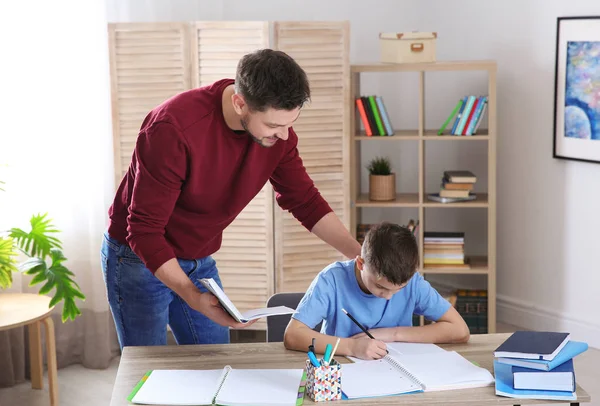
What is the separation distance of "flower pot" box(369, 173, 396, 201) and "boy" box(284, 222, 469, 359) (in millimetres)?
2077

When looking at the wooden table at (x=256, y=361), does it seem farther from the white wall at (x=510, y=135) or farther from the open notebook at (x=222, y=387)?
the white wall at (x=510, y=135)

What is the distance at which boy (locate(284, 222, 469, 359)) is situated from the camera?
215 centimetres

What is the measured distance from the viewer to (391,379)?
1.98m

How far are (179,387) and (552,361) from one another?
0.90 metres

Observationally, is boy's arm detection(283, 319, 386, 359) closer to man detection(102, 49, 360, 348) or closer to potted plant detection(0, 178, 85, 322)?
man detection(102, 49, 360, 348)

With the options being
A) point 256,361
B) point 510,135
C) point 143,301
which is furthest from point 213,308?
point 510,135

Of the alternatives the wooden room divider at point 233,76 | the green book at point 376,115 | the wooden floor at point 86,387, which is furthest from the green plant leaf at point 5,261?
the green book at point 376,115

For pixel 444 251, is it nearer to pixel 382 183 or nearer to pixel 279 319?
pixel 382 183

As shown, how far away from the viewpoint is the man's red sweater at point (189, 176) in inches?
82.4

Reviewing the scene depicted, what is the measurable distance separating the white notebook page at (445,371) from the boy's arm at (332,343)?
0.06 metres

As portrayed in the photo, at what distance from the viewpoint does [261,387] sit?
194cm

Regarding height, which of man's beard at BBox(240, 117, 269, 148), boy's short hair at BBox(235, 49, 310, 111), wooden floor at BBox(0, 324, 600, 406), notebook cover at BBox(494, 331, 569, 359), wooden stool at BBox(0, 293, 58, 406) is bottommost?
wooden floor at BBox(0, 324, 600, 406)

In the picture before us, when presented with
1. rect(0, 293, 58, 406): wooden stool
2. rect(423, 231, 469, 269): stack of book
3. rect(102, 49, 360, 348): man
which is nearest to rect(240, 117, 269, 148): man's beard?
rect(102, 49, 360, 348): man

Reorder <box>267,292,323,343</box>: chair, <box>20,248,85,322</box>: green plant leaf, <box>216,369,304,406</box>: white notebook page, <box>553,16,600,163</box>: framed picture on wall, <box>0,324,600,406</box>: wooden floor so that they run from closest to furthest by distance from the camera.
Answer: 1. <box>216,369,304,406</box>: white notebook page
2. <box>267,292,323,343</box>: chair
3. <box>20,248,85,322</box>: green plant leaf
4. <box>0,324,600,406</box>: wooden floor
5. <box>553,16,600,163</box>: framed picture on wall
